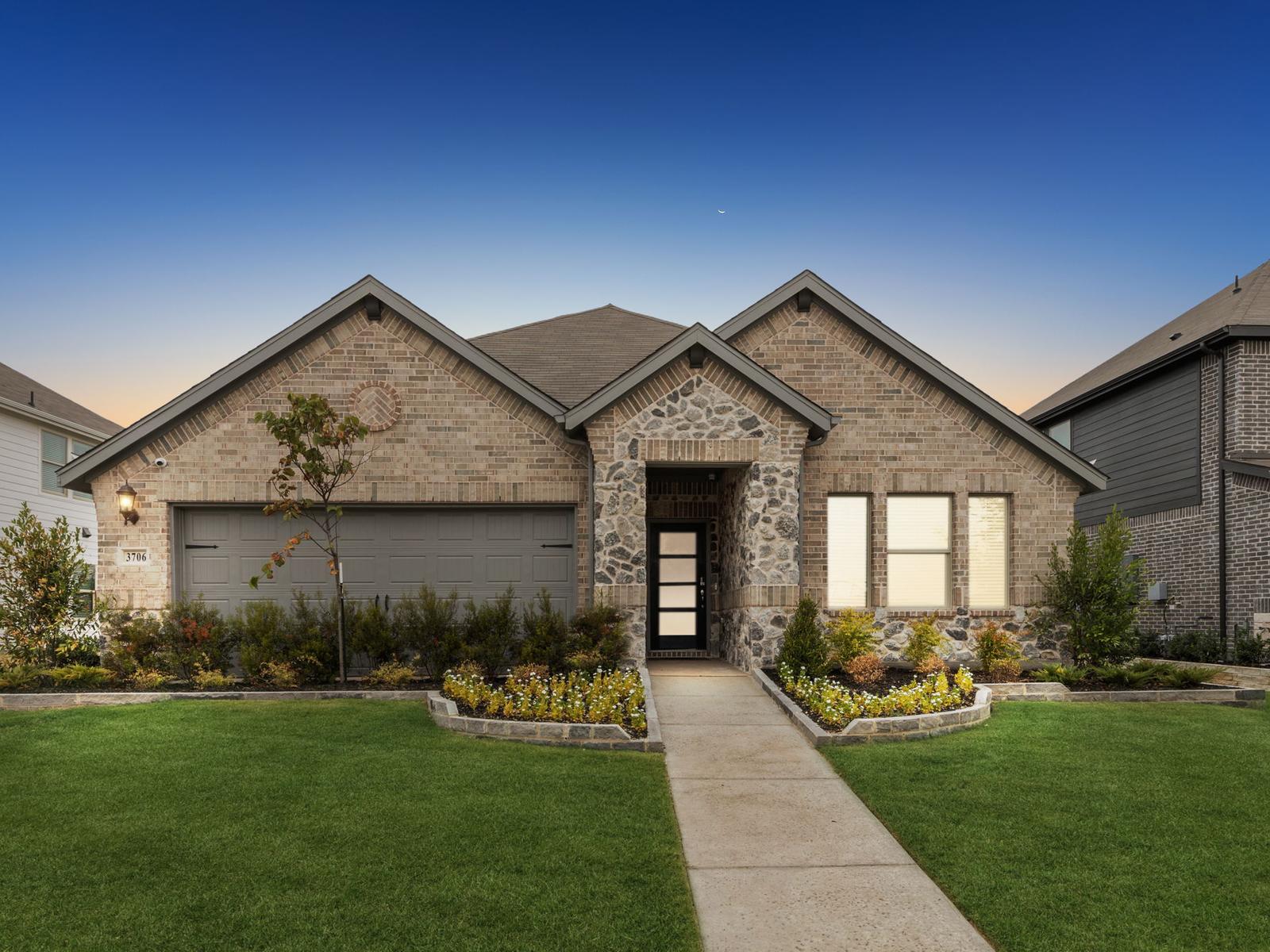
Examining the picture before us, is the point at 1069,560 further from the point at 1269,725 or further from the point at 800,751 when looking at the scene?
the point at 800,751

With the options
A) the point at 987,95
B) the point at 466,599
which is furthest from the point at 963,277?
the point at 466,599

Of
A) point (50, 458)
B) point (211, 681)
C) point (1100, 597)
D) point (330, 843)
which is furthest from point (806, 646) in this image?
point (50, 458)

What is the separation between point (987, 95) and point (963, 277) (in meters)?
4.23

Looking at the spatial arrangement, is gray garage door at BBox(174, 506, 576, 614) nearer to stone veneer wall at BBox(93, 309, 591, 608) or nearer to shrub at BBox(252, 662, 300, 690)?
stone veneer wall at BBox(93, 309, 591, 608)

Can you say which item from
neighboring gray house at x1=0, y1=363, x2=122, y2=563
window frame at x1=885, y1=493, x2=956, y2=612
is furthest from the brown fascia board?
neighboring gray house at x1=0, y1=363, x2=122, y2=563

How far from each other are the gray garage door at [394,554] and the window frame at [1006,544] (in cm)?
653

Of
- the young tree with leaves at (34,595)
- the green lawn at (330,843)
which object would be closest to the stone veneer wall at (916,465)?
the green lawn at (330,843)

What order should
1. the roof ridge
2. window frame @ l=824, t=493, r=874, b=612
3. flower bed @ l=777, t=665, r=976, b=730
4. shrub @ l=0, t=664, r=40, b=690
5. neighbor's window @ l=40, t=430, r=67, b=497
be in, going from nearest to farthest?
flower bed @ l=777, t=665, r=976, b=730, shrub @ l=0, t=664, r=40, b=690, window frame @ l=824, t=493, r=874, b=612, the roof ridge, neighbor's window @ l=40, t=430, r=67, b=497

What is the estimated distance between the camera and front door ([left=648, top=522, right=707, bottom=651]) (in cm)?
1584

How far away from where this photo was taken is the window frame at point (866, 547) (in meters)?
14.3

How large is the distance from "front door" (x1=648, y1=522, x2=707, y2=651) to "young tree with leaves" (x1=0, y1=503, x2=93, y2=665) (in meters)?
9.20

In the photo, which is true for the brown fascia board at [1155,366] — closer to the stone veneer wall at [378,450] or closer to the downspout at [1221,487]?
the downspout at [1221,487]

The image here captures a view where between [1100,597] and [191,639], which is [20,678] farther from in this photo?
[1100,597]

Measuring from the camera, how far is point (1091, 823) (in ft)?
22.0
